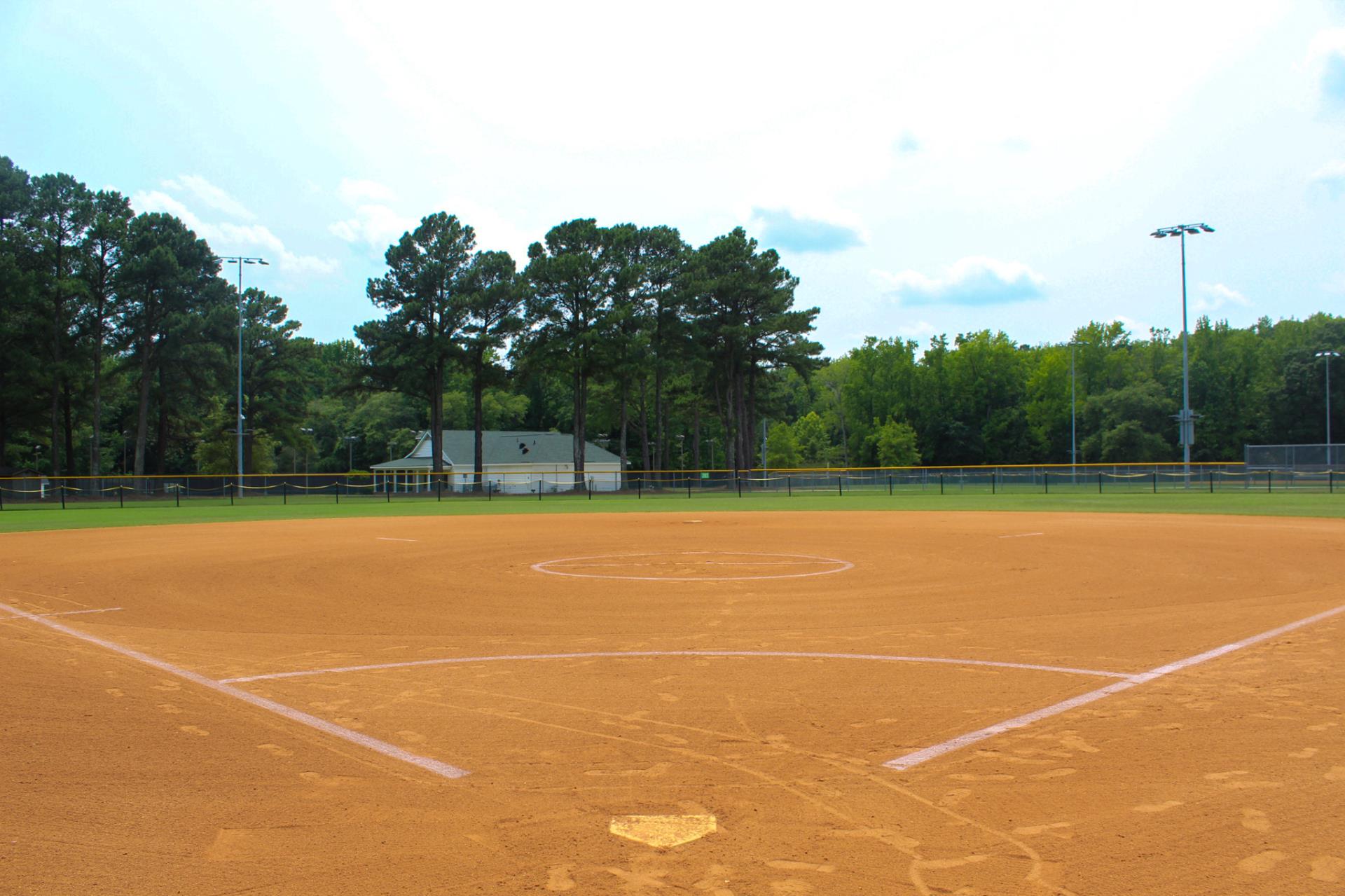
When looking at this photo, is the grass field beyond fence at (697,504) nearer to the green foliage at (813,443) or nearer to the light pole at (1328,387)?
the light pole at (1328,387)

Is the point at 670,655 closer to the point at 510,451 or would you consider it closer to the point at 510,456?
the point at 510,456

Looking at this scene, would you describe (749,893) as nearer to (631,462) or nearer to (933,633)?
(933,633)

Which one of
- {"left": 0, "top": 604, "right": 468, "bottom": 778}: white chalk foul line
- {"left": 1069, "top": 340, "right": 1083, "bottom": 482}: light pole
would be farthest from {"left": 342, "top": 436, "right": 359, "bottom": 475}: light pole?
{"left": 0, "top": 604, "right": 468, "bottom": 778}: white chalk foul line

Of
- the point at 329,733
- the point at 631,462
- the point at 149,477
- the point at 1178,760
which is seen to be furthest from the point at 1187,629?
the point at 631,462

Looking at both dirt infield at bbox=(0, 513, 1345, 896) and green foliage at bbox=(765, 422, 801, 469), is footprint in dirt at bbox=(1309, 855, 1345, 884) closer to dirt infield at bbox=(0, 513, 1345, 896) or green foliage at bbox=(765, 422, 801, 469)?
dirt infield at bbox=(0, 513, 1345, 896)

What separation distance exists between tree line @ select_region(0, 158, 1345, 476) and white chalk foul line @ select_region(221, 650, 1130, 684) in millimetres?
55701

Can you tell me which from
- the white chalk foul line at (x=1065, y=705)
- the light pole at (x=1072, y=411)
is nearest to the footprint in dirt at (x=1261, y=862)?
the white chalk foul line at (x=1065, y=705)

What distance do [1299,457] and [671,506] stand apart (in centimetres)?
4008

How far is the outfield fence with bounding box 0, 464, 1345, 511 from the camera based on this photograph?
46.3 m

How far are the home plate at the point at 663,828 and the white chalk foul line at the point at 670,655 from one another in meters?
3.87

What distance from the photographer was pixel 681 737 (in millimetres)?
5934

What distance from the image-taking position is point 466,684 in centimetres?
745

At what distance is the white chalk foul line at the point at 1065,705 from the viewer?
546 cm

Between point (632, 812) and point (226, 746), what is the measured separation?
2.72 m
